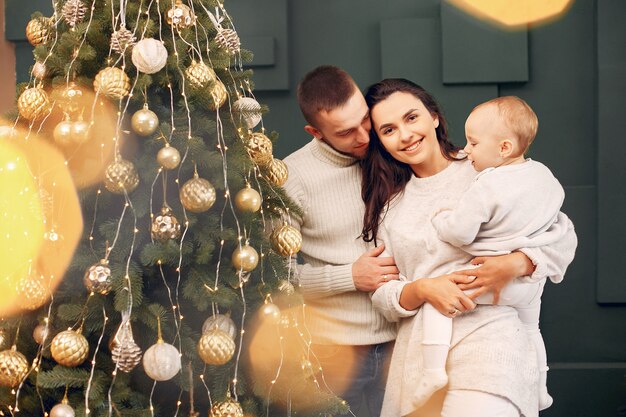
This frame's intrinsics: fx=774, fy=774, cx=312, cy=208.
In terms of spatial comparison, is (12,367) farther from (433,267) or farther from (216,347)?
(433,267)

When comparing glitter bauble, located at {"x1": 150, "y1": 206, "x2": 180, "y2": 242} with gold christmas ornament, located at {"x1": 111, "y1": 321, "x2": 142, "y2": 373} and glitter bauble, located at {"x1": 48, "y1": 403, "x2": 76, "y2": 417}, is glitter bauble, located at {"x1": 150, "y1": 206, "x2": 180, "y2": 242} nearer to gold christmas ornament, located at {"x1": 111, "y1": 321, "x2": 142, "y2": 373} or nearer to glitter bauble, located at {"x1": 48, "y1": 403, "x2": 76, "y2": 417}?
gold christmas ornament, located at {"x1": 111, "y1": 321, "x2": 142, "y2": 373}

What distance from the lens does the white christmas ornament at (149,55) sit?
1.70 m

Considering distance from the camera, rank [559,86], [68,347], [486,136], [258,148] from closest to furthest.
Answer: [68,347]
[258,148]
[486,136]
[559,86]

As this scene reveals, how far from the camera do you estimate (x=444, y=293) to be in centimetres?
201

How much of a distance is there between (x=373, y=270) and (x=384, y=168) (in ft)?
1.03

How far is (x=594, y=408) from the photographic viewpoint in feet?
10.5

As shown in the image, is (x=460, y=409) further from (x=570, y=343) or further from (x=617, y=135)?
(x=617, y=135)

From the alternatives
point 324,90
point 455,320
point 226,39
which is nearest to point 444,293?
point 455,320

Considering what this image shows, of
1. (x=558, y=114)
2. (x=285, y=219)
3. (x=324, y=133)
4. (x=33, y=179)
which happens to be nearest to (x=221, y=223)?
(x=285, y=219)

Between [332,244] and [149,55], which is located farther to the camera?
[332,244]

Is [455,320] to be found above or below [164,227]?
below

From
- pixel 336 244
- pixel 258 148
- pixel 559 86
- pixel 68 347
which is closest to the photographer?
pixel 68 347

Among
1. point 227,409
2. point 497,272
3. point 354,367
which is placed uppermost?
point 497,272

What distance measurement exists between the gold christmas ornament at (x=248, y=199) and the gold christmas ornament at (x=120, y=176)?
247 millimetres
